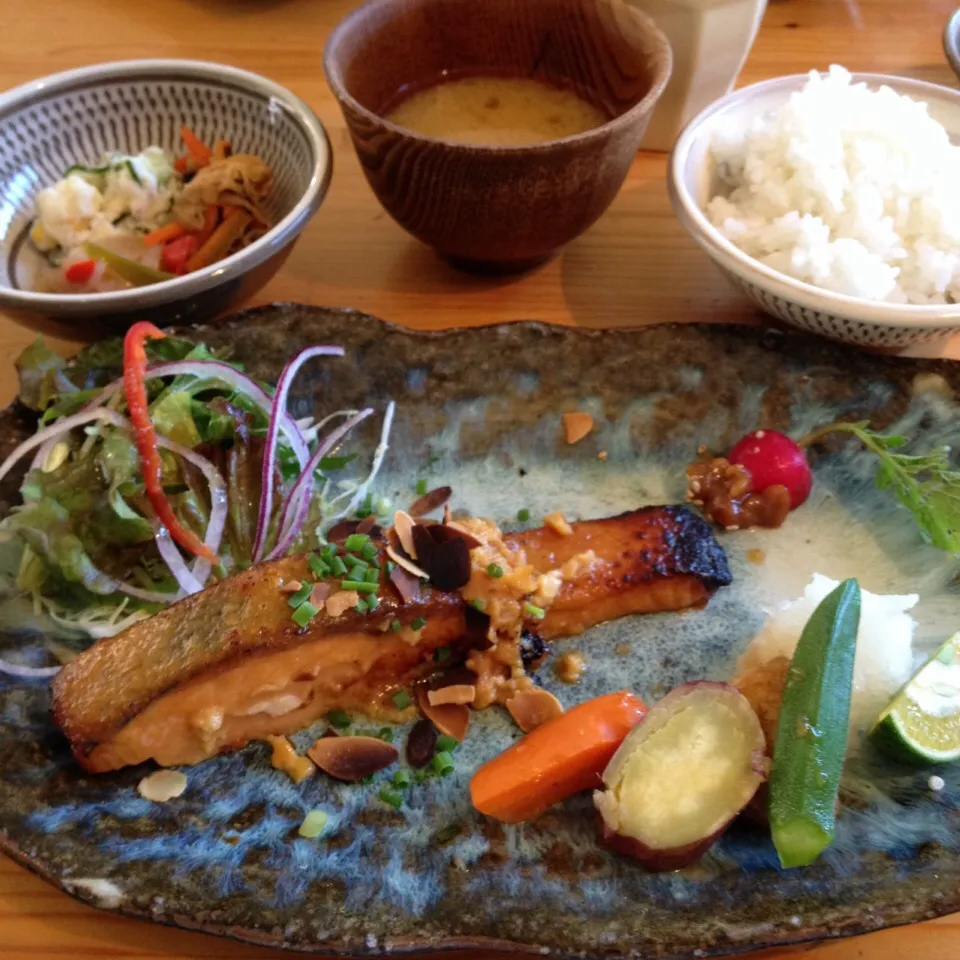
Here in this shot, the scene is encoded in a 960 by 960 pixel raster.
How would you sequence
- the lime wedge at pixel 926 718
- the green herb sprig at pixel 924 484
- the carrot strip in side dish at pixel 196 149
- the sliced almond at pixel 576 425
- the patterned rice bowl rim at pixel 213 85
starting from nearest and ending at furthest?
the lime wedge at pixel 926 718 → the green herb sprig at pixel 924 484 → the patterned rice bowl rim at pixel 213 85 → the sliced almond at pixel 576 425 → the carrot strip in side dish at pixel 196 149

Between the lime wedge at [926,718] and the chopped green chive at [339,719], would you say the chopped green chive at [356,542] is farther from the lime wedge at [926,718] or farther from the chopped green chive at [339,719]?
the lime wedge at [926,718]

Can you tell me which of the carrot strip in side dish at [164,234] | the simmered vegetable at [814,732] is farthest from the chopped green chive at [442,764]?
the carrot strip in side dish at [164,234]

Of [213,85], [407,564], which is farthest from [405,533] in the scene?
[213,85]

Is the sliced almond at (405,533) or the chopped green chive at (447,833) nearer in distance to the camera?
the chopped green chive at (447,833)

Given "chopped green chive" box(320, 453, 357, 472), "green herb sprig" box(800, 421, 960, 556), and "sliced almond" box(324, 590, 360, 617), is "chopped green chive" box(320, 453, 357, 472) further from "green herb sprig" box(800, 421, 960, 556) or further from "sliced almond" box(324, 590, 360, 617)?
"green herb sprig" box(800, 421, 960, 556)

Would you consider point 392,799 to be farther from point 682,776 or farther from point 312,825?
point 682,776

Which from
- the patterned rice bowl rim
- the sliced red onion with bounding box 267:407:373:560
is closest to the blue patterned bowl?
the patterned rice bowl rim

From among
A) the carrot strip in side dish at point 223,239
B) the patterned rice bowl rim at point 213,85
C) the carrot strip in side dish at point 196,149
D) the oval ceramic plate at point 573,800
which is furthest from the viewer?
the carrot strip in side dish at point 196,149
